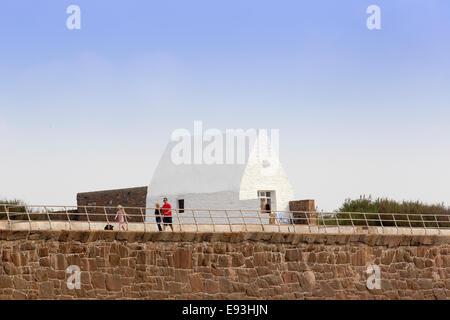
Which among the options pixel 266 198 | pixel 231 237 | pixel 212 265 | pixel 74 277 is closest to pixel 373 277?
pixel 231 237

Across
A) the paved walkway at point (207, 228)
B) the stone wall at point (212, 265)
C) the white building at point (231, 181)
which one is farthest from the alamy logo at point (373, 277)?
the white building at point (231, 181)

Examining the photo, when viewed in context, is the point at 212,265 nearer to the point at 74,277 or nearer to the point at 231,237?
the point at 231,237

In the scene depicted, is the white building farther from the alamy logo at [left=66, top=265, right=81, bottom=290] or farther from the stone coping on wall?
the alamy logo at [left=66, top=265, right=81, bottom=290]

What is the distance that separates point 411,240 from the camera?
2444 centimetres

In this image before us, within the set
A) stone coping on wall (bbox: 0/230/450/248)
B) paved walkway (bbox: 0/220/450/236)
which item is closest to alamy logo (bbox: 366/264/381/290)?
stone coping on wall (bbox: 0/230/450/248)

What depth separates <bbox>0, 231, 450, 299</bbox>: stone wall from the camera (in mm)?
18562

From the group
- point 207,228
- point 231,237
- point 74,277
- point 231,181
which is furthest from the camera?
point 231,181

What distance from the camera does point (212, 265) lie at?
67.1ft

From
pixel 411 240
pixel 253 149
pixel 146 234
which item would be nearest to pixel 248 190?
pixel 253 149

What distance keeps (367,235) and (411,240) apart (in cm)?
196

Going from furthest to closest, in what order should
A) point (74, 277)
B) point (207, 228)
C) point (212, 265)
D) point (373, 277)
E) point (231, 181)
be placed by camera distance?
point (231, 181) → point (207, 228) → point (373, 277) → point (212, 265) → point (74, 277)

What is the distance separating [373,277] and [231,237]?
532 centimetres

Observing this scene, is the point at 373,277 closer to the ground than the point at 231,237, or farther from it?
closer to the ground

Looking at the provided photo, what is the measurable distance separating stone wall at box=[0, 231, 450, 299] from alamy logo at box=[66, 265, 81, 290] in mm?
107
